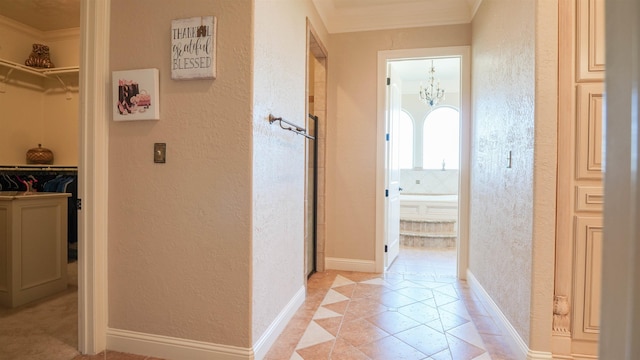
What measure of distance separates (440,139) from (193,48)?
577 centimetres

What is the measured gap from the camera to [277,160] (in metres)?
2.12

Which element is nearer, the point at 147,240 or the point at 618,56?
the point at 618,56

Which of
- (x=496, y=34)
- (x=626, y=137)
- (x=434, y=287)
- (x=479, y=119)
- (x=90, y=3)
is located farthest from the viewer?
(x=434, y=287)

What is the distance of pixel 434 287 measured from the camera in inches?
122

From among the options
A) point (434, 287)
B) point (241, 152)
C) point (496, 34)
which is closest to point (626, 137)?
point (241, 152)

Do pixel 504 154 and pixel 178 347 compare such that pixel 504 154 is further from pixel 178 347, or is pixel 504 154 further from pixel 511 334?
pixel 178 347

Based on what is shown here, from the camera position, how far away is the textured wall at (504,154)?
1857 mm

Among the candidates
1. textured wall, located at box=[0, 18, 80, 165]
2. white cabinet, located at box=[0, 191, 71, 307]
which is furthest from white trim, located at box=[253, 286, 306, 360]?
textured wall, located at box=[0, 18, 80, 165]

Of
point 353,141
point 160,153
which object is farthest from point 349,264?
point 160,153

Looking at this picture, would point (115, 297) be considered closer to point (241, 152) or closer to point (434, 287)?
point (241, 152)

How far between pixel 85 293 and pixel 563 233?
270cm

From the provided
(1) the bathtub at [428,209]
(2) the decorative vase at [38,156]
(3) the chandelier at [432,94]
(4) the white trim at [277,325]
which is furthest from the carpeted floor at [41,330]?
(3) the chandelier at [432,94]

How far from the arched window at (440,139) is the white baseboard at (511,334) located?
409 centimetres

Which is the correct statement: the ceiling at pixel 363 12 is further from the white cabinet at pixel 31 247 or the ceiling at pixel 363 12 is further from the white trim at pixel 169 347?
the white trim at pixel 169 347
